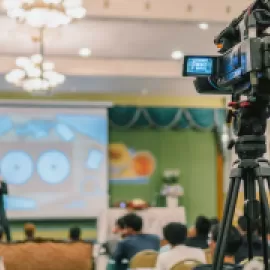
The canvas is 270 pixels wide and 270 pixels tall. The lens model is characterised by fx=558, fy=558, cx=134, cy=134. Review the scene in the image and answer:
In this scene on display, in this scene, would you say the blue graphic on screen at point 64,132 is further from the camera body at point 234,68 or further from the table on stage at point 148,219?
the camera body at point 234,68

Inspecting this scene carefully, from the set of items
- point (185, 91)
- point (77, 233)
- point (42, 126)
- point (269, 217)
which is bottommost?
point (77, 233)

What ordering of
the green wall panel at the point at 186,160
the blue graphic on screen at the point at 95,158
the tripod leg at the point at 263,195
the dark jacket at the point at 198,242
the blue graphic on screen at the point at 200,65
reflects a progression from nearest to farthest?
1. the tripod leg at the point at 263,195
2. the blue graphic on screen at the point at 200,65
3. the dark jacket at the point at 198,242
4. the blue graphic on screen at the point at 95,158
5. the green wall panel at the point at 186,160

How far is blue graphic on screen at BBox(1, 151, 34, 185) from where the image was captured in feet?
30.7

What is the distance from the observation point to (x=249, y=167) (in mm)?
2047

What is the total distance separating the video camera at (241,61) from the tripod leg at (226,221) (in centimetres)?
35

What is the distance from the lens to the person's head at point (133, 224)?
4777 mm

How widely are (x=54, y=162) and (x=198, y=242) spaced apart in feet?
17.3

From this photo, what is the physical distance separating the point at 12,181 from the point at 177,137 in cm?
315

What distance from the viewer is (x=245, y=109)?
6.71ft

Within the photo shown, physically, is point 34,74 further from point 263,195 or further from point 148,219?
point 263,195

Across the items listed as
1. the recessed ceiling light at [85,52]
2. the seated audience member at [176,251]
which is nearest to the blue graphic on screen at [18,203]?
the recessed ceiling light at [85,52]

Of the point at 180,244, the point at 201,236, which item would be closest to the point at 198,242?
the point at 201,236

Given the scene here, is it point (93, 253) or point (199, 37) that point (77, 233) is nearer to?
point (93, 253)

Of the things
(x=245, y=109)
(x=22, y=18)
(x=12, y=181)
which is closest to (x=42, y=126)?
(x=12, y=181)
